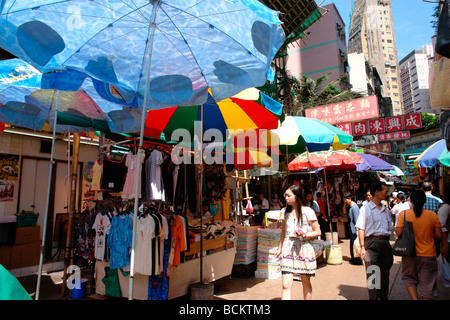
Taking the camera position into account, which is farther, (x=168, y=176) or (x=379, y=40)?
(x=379, y=40)

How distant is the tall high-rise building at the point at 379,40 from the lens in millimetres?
77938

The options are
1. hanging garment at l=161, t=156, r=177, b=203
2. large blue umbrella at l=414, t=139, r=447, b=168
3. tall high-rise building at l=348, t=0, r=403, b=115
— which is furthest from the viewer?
tall high-rise building at l=348, t=0, r=403, b=115

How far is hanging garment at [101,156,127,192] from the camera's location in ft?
17.4

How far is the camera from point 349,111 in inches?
572

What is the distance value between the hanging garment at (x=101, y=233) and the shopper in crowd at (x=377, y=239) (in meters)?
4.34

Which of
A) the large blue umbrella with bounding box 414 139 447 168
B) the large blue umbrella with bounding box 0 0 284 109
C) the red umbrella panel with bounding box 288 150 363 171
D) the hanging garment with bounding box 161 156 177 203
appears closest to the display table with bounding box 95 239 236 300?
the hanging garment with bounding box 161 156 177 203

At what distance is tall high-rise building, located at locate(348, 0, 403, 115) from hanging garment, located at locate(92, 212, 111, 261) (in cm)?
7852

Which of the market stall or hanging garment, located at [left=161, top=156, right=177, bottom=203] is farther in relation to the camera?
hanging garment, located at [left=161, top=156, right=177, bottom=203]

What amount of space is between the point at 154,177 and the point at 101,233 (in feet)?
4.98

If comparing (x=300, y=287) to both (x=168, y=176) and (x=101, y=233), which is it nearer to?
(x=168, y=176)

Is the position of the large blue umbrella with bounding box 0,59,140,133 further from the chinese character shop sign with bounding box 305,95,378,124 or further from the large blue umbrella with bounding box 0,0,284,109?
the chinese character shop sign with bounding box 305,95,378,124

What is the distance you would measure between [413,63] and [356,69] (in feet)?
302

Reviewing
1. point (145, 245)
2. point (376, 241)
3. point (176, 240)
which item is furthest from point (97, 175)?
point (376, 241)

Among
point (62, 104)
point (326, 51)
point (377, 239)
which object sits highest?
point (326, 51)
